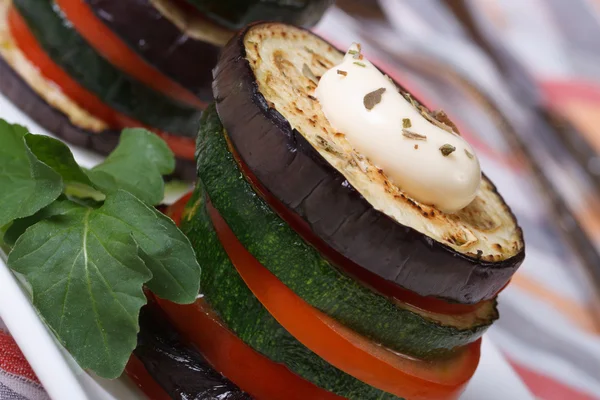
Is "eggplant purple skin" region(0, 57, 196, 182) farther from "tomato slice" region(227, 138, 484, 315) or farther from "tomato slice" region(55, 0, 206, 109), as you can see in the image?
"tomato slice" region(227, 138, 484, 315)

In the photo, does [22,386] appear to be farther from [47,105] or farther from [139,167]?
[47,105]

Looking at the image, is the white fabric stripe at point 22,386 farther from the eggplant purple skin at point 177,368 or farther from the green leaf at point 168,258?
the green leaf at point 168,258

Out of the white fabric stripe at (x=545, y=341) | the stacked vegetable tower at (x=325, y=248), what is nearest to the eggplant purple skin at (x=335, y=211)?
the stacked vegetable tower at (x=325, y=248)

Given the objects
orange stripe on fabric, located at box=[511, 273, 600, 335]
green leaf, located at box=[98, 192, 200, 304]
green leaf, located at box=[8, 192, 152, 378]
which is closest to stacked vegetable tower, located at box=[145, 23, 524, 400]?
green leaf, located at box=[98, 192, 200, 304]

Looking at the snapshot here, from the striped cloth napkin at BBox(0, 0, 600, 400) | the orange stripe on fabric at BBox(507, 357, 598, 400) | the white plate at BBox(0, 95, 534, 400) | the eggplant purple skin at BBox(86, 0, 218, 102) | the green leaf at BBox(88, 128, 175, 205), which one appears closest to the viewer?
the white plate at BBox(0, 95, 534, 400)

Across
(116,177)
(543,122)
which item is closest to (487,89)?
(543,122)

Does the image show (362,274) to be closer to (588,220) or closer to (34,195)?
(34,195)

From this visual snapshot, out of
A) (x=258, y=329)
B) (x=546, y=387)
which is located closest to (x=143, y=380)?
(x=258, y=329)
